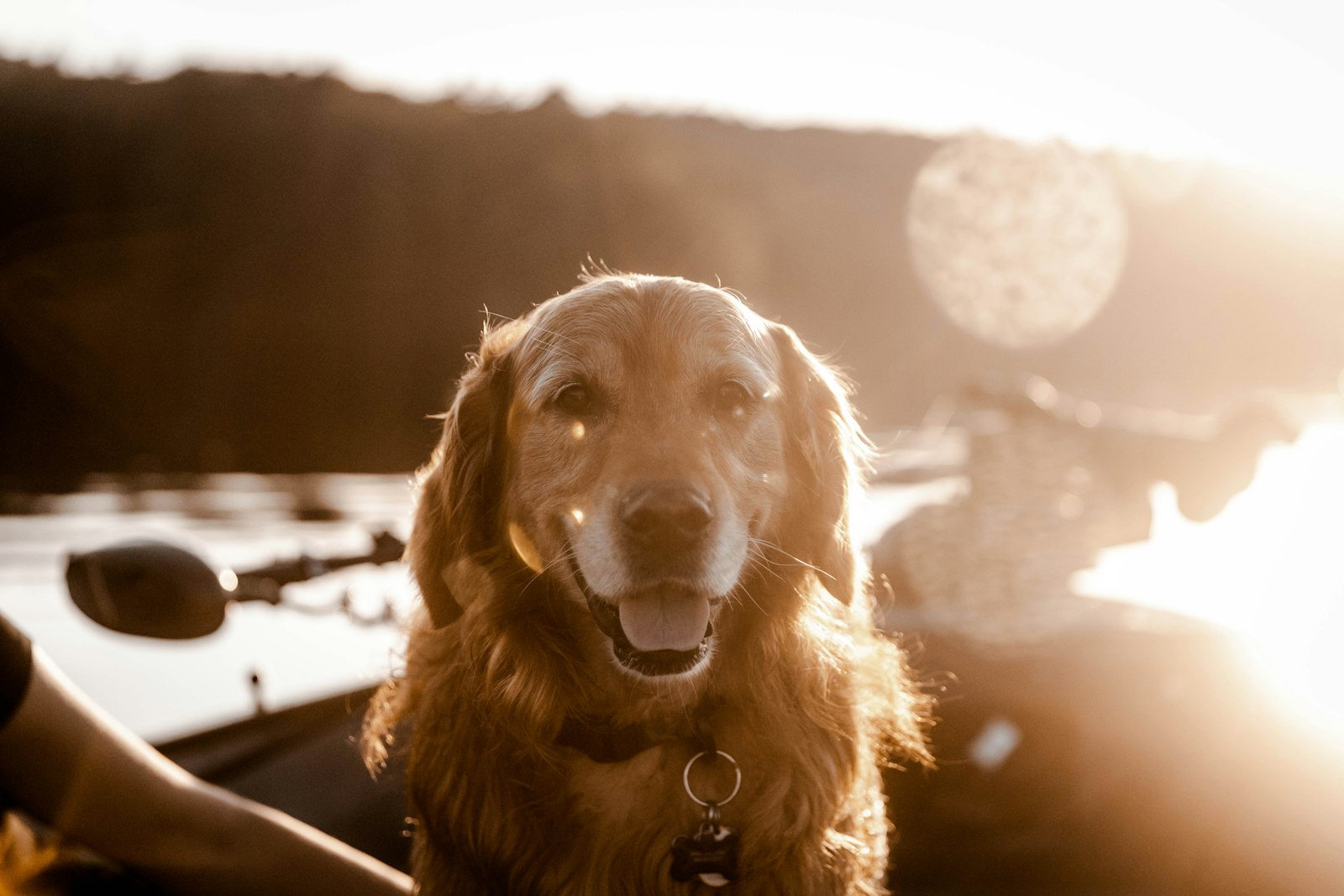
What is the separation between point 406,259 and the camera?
46062 mm

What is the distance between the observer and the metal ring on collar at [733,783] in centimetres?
254

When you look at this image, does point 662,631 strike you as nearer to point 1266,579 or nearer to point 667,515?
point 667,515

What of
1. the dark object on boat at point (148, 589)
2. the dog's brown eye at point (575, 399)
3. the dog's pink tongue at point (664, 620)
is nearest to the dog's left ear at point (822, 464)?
the dog's pink tongue at point (664, 620)

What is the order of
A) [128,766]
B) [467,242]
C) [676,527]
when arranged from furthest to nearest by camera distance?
[467,242]
[676,527]
[128,766]

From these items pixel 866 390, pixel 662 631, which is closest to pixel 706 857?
pixel 662 631

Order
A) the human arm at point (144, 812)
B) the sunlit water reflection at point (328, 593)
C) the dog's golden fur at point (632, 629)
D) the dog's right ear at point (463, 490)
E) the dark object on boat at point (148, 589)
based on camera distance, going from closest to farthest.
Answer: the human arm at point (144, 812) < the dark object on boat at point (148, 589) < the dog's golden fur at point (632, 629) < the dog's right ear at point (463, 490) < the sunlit water reflection at point (328, 593)

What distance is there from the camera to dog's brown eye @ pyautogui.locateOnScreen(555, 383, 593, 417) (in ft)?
9.40

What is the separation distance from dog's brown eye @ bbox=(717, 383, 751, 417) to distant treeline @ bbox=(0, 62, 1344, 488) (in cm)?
2584

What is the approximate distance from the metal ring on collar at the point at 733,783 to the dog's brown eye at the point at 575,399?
1.03m

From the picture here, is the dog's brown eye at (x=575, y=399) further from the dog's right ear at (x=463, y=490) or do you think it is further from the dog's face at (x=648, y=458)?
the dog's right ear at (x=463, y=490)

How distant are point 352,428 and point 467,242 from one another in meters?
16.6

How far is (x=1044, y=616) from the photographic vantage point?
439cm

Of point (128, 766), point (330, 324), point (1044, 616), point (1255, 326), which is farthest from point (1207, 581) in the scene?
point (1255, 326)

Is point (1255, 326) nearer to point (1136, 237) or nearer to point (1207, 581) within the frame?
point (1136, 237)
